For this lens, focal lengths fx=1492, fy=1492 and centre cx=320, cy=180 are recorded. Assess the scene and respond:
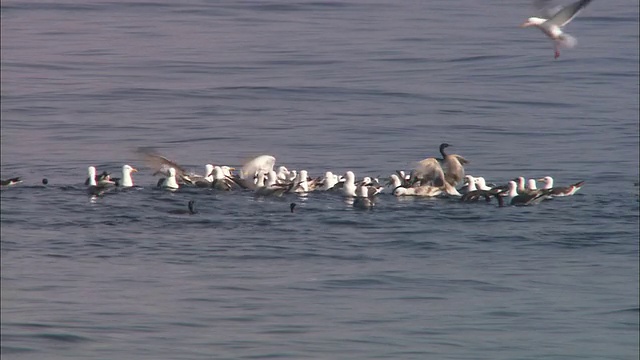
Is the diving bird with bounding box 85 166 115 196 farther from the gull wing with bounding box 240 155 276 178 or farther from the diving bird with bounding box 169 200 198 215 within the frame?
the gull wing with bounding box 240 155 276 178

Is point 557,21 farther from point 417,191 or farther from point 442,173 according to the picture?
point 442,173

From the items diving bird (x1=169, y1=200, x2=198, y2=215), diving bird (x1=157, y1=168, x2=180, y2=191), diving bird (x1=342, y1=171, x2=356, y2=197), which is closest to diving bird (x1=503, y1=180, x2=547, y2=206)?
diving bird (x1=342, y1=171, x2=356, y2=197)

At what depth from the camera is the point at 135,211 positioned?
1909 centimetres

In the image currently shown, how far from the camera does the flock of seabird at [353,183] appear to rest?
20312 millimetres

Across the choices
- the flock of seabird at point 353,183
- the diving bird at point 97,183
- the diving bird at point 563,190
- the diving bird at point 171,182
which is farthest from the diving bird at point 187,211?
the diving bird at point 563,190

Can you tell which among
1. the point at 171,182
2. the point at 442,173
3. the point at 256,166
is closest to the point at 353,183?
the point at 442,173

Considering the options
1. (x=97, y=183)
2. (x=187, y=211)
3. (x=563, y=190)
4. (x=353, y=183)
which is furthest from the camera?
(x=97, y=183)

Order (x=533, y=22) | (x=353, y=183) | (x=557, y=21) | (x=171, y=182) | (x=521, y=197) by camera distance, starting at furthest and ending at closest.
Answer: (x=171, y=182) → (x=353, y=183) → (x=521, y=197) → (x=557, y=21) → (x=533, y=22)

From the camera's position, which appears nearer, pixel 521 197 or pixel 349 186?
pixel 521 197

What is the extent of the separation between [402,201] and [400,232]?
2419 millimetres

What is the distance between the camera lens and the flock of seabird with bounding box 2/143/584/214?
2031cm

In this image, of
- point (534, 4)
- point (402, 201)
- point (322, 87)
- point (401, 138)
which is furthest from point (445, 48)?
point (534, 4)

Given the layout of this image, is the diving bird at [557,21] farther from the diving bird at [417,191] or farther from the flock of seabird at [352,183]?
the diving bird at [417,191]

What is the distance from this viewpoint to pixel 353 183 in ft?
68.0
